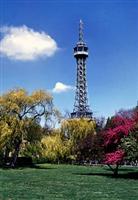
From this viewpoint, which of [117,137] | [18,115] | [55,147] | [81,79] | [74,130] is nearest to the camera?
[117,137]

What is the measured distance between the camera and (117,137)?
32594 millimetres

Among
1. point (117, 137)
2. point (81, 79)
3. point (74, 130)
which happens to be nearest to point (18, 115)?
point (117, 137)

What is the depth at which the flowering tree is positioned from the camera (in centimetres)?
3095

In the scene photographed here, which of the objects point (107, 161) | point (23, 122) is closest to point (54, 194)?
point (107, 161)

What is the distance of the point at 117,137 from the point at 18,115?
36.4ft

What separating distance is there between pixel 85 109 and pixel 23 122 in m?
74.2

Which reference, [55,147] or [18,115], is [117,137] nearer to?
[18,115]

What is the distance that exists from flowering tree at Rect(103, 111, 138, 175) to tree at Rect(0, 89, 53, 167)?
8.98 meters

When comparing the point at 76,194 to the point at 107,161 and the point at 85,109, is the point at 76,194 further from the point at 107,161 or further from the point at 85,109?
the point at 85,109

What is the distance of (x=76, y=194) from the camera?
18391 mm

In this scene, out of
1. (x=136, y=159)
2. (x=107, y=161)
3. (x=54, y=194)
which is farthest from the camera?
(x=107, y=161)

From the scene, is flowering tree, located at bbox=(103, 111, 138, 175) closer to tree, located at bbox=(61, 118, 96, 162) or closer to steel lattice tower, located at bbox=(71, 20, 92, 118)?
tree, located at bbox=(61, 118, 96, 162)

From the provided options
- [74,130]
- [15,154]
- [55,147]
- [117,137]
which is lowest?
[15,154]

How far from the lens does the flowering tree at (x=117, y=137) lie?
31.0 m
